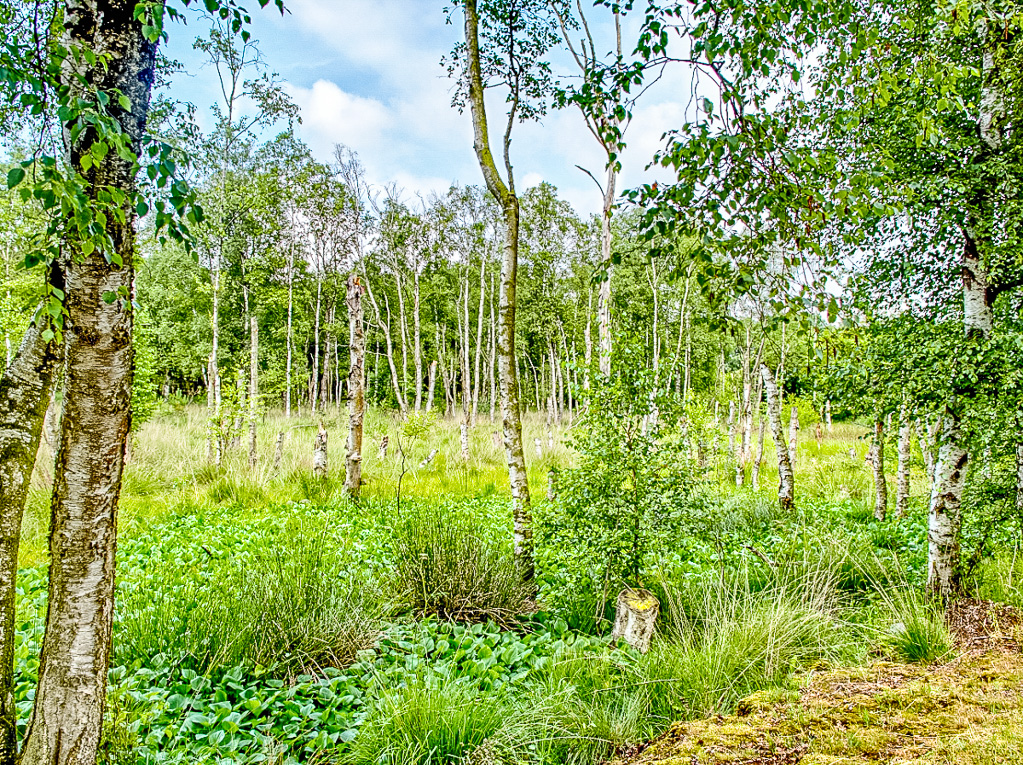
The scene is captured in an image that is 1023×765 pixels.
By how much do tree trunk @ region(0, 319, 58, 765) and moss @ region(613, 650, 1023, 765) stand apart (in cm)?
263

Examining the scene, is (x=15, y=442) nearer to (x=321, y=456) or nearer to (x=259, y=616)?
(x=259, y=616)

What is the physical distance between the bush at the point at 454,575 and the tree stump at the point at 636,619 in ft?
3.18

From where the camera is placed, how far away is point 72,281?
1698 mm

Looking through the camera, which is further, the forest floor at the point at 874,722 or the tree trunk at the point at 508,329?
the tree trunk at the point at 508,329

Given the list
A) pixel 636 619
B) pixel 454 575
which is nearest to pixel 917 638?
pixel 636 619

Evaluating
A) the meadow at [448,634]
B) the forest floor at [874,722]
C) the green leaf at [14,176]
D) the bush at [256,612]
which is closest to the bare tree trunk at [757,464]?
the meadow at [448,634]

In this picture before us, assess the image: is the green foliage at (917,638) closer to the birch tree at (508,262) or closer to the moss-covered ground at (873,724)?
the moss-covered ground at (873,724)

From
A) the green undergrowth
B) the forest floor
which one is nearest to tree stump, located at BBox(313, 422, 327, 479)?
the green undergrowth

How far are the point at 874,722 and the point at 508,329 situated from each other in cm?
384

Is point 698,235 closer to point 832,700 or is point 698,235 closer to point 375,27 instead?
point 832,700

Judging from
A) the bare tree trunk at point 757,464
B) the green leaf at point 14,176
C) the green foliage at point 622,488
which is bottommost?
the bare tree trunk at point 757,464

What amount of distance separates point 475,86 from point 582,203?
1965 cm

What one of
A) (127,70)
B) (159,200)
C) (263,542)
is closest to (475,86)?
(127,70)

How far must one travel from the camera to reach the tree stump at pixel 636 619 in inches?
137
